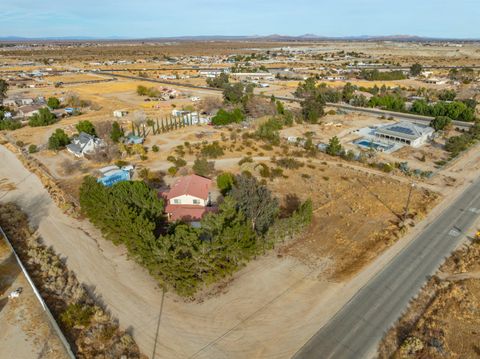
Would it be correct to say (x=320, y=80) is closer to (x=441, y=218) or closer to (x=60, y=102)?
(x=60, y=102)

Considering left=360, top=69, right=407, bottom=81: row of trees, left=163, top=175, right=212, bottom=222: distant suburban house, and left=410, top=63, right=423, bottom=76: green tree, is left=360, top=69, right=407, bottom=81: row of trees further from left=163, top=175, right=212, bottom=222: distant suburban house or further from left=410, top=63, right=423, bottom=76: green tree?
left=163, top=175, right=212, bottom=222: distant suburban house

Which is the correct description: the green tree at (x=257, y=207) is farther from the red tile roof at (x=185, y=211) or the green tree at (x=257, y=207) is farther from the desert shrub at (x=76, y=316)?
the desert shrub at (x=76, y=316)

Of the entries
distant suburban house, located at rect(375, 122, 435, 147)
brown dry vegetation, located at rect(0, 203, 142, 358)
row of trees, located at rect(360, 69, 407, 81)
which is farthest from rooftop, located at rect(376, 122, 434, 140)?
row of trees, located at rect(360, 69, 407, 81)

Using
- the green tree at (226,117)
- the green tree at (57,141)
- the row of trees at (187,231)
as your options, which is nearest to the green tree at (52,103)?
the green tree at (57,141)

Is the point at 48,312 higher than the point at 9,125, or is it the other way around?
the point at 48,312

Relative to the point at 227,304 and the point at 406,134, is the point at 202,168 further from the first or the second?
the point at 406,134

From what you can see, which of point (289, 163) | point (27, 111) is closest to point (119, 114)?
point (27, 111)
